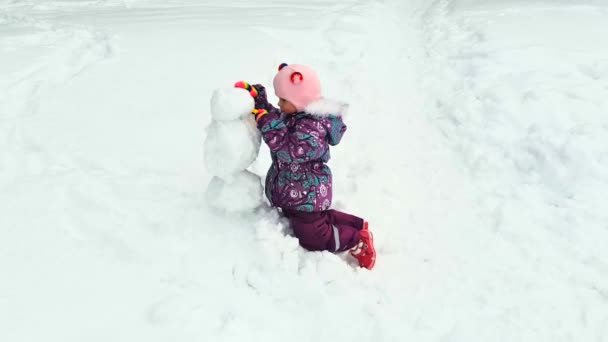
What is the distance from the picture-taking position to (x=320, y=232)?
2656mm

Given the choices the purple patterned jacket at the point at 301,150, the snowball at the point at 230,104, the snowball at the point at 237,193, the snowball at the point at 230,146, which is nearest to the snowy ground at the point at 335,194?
the snowball at the point at 237,193

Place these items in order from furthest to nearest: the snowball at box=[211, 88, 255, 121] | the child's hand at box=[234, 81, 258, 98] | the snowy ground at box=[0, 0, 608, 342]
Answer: the child's hand at box=[234, 81, 258, 98] → the snowball at box=[211, 88, 255, 121] → the snowy ground at box=[0, 0, 608, 342]

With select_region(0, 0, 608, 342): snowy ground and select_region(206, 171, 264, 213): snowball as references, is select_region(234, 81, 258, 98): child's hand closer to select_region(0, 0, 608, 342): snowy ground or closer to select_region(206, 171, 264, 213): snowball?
select_region(206, 171, 264, 213): snowball

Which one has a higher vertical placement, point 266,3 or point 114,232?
point 266,3

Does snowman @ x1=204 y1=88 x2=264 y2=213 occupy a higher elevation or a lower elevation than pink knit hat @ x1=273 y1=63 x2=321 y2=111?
lower

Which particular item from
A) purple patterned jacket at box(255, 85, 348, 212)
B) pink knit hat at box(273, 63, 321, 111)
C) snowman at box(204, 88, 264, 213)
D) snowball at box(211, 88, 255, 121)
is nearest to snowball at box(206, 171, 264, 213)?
snowman at box(204, 88, 264, 213)

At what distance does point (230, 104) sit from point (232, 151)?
0.78 feet

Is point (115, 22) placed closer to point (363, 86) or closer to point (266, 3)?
point (266, 3)

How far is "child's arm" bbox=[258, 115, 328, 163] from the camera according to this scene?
241cm

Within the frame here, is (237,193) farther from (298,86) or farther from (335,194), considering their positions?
(335,194)

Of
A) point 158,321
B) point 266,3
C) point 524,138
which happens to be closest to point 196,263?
point 158,321

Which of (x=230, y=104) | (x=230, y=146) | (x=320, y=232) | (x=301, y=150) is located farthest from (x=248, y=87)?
(x=320, y=232)

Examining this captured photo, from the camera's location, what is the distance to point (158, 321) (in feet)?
6.66

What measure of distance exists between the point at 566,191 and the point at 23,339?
3.19 metres
